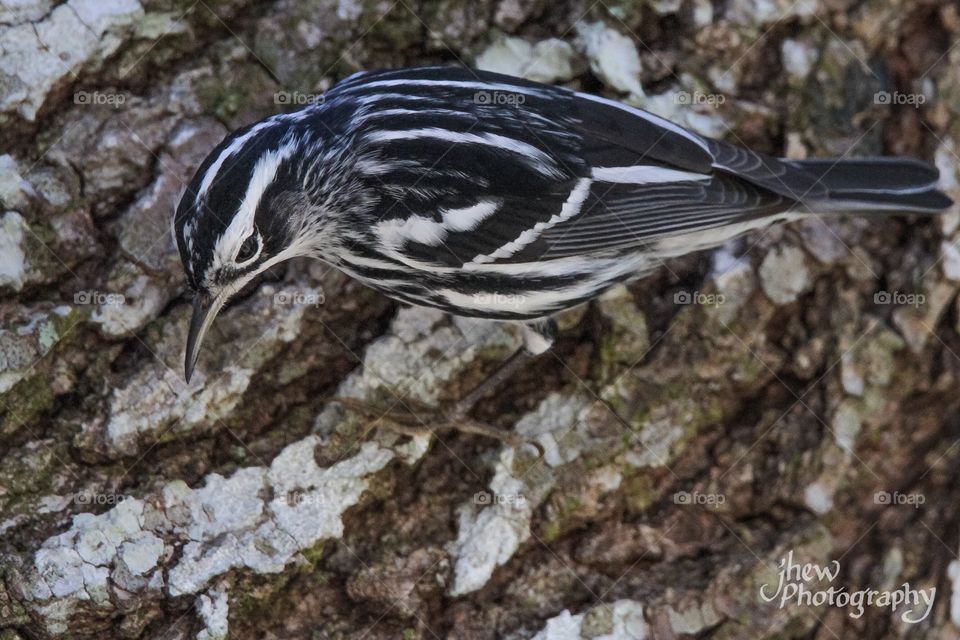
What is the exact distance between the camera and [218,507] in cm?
284

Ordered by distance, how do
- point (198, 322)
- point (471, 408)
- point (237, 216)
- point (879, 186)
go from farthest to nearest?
point (879, 186)
point (471, 408)
point (198, 322)
point (237, 216)

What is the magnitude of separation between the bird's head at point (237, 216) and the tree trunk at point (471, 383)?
206 millimetres

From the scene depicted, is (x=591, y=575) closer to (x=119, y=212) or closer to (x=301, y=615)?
(x=301, y=615)

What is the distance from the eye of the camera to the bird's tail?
3430 millimetres

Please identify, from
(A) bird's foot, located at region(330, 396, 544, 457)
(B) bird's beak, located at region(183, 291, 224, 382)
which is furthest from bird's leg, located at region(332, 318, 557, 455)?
(B) bird's beak, located at region(183, 291, 224, 382)

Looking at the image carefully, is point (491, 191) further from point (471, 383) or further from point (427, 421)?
point (427, 421)

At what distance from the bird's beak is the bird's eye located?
0.15 metres

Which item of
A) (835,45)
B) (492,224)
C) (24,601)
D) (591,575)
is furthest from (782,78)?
(24,601)

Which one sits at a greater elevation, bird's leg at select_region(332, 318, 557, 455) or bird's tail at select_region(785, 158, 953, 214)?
bird's tail at select_region(785, 158, 953, 214)

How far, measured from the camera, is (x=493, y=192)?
3.09 metres

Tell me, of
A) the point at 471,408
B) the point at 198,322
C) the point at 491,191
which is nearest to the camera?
the point at 198,322

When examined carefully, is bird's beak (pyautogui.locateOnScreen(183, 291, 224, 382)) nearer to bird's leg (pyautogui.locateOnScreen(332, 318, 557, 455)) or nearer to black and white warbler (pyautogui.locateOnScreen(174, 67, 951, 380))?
black and white warbler (pyautogui.locateOnScreen(174, 67, 951, 380))

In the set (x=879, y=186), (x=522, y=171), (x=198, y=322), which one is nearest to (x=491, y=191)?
(x=522, y=171)

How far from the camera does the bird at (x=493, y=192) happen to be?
10.0 ft
